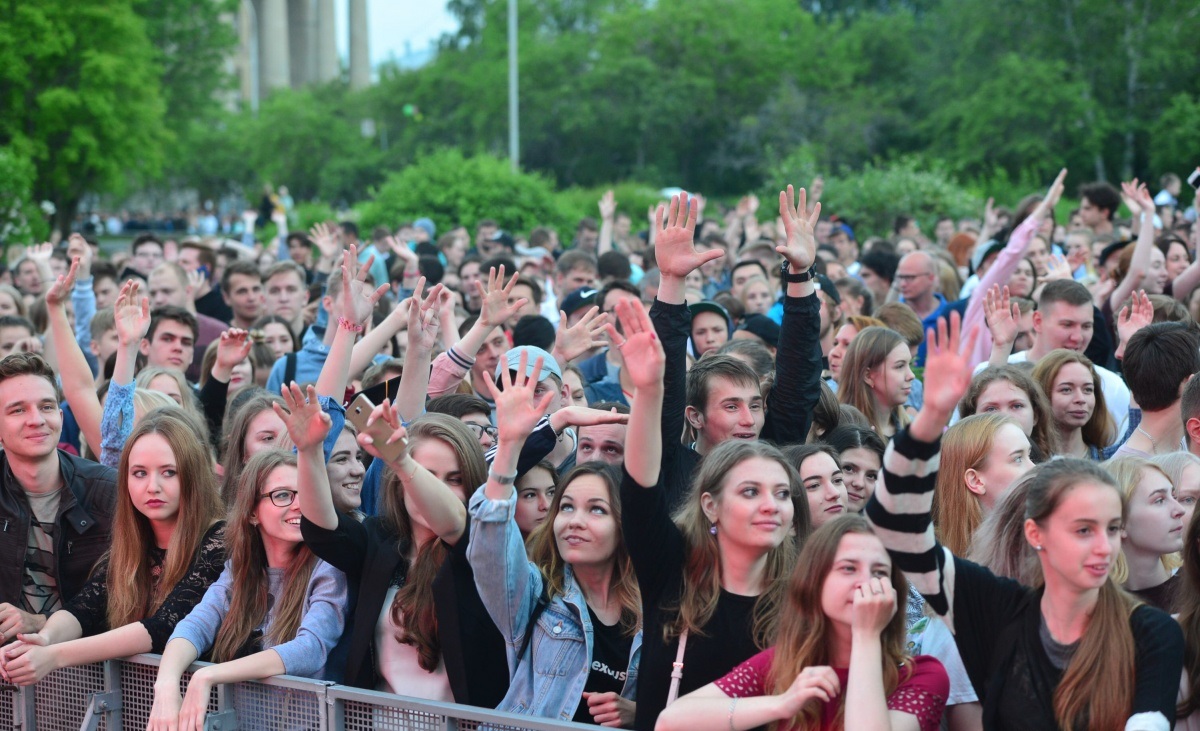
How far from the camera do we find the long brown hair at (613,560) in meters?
4.79

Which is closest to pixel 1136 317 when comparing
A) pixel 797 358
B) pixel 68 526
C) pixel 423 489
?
pixel 797 358

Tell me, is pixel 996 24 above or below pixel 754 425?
above

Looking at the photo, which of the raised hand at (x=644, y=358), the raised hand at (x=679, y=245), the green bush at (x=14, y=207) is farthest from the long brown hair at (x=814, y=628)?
the green bush at (x=14, y=207)

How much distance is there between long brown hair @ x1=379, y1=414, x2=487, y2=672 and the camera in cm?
487

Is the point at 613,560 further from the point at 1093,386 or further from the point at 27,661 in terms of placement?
the point at 1093,386

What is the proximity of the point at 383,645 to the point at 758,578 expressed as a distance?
1.41 metres

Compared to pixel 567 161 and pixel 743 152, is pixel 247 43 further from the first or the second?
pixel 743 152

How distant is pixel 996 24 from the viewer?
147ft

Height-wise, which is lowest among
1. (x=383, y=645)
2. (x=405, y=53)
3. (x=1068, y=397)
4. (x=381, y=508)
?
(x=383, y=645)

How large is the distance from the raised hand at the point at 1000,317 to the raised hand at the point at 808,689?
12.3ft

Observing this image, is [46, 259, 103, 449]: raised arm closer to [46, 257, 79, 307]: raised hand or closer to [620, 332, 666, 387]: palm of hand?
[46, 257, 79, 307]: raised hand

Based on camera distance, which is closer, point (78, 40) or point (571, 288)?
point (571, 288)

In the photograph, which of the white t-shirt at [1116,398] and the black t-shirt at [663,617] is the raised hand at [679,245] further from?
the white t-shirt at [1116,398]

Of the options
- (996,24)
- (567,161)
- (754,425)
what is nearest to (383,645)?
(754,425)
